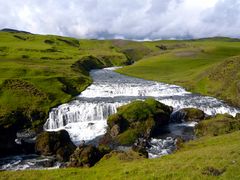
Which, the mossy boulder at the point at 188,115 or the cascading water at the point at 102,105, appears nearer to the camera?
the cascading water at the point at 102,105

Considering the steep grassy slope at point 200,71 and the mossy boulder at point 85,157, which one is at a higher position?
the steep grassy slope at point 200,71

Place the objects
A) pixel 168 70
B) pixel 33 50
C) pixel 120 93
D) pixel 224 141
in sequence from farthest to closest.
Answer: pixel 33 50 → pixel 168 70 → pixel 120 93 → pixel 224 141

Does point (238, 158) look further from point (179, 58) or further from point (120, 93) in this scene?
point (179, 58)

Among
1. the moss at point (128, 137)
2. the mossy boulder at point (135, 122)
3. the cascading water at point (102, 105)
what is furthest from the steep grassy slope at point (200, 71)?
the moss at point (128, 137)

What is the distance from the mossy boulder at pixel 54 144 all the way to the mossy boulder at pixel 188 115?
25.3 m

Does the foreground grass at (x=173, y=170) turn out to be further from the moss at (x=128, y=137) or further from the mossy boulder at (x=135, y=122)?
the mossy boulder at (x=135, y=122)

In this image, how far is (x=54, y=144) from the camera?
166 feet

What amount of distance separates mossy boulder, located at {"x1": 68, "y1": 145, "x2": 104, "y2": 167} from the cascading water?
49.6 ft

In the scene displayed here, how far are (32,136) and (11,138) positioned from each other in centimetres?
600

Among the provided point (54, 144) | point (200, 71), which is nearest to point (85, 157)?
point (54, 144)

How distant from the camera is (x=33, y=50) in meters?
151

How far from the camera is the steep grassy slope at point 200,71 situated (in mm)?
89731

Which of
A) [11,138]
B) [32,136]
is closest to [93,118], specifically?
[32,136]

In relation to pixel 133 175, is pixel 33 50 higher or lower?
higher
